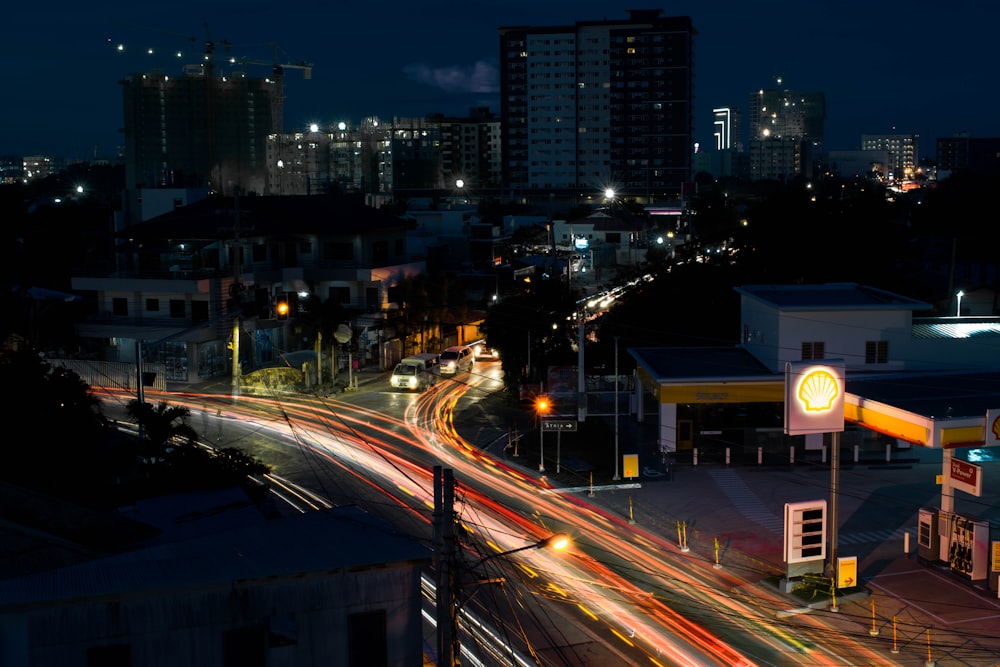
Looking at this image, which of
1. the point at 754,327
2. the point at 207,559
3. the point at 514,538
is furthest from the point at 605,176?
the point at 207,559

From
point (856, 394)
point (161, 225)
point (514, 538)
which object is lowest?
point (514, 538)

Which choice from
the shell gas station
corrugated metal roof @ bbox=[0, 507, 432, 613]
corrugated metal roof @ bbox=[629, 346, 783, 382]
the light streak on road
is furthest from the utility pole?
corrugated metal roof @ bbox=[629, 346, 783, 382]

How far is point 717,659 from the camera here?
15.7 metres

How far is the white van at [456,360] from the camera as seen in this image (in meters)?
40.6

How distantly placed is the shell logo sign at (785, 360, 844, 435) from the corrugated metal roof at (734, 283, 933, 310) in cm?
891

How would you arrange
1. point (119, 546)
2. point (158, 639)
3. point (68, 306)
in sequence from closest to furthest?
point (158, 639) < point (119, 546) < point (68, 306)

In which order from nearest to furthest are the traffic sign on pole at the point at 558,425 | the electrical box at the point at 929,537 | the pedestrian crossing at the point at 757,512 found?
the electrical box at the point at 929,537 → the pedestrian crossing at the point at 757,512 → the traffic sign on pole at the point at 558,425

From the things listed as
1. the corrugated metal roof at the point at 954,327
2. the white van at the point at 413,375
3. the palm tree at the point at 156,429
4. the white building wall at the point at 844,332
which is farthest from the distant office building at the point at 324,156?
the palm tree at the point at 156,429

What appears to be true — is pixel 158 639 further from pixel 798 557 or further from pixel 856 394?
pixel 856 394

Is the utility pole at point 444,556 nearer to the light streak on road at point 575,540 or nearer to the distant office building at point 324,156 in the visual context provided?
the light streak on road at point 575,540

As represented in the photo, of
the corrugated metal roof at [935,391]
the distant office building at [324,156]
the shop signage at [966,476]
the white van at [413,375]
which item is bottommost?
the white van at [413,375]

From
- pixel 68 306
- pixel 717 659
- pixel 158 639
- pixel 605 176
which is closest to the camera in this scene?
pixel 158 639

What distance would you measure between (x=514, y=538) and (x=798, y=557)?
562 centimetres

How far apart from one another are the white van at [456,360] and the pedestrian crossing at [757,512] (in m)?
15.1
